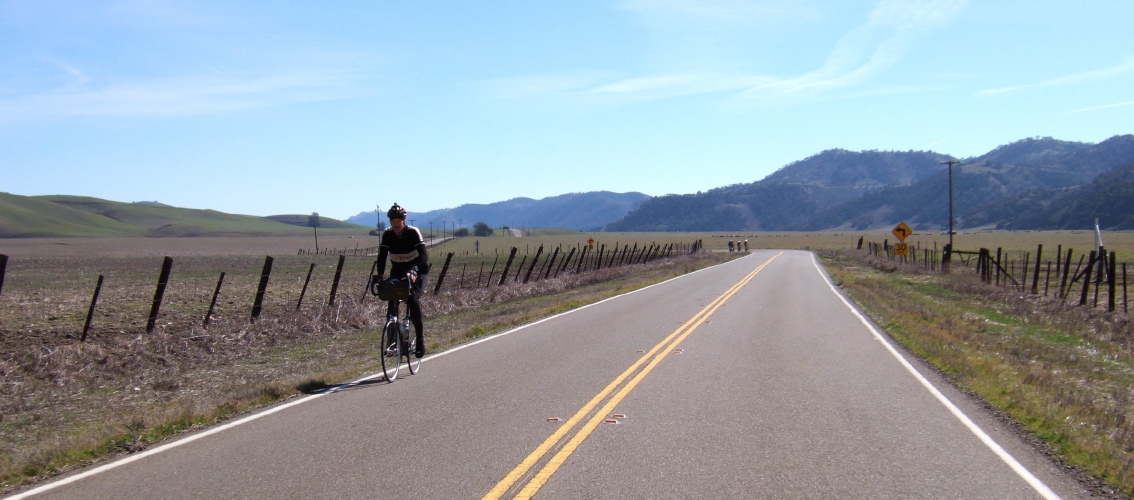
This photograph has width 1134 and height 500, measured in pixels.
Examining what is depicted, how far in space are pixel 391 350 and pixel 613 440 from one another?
3.81 m

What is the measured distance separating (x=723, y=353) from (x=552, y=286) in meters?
18.2

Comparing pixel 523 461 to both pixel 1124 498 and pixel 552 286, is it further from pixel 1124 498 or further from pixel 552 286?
pixel 552 286

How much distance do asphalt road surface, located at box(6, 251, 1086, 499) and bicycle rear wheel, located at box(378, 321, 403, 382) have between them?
178mm

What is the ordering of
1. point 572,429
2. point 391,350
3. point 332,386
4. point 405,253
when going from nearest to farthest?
point 572,429, point 332,386, point 391,350, point 405,253

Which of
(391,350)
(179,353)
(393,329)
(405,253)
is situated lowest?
(179,353)

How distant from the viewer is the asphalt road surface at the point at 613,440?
→ 5680 millimetres

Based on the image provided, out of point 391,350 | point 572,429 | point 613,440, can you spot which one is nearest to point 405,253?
point 391,350

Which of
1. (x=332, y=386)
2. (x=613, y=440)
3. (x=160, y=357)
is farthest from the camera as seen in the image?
(x=160, y=357)

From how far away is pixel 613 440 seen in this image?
22.5 feet

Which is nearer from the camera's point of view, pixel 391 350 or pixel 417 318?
pixel 391 350

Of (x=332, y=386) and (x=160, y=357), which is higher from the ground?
(x=332, y=386)

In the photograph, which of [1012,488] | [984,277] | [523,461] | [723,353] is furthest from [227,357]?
[984,277]

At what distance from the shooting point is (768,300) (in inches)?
891

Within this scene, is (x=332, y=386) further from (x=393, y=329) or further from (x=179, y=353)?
(x=179, y=353)
